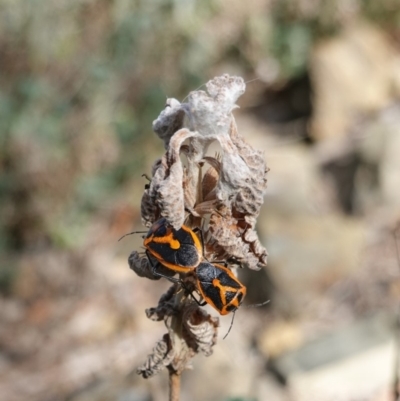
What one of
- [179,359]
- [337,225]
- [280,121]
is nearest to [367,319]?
[337,225]

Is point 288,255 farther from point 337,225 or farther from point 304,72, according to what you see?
point 304,72

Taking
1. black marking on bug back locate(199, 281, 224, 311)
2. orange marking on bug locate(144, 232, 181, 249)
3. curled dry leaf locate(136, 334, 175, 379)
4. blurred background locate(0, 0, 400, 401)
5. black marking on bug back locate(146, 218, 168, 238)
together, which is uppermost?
blurred background locate(0, 0, 400, 401)

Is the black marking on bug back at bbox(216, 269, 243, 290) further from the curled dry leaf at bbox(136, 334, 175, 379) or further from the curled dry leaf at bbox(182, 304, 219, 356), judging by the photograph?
the curled dry leaf at bbox(136, 334, 175, 379)

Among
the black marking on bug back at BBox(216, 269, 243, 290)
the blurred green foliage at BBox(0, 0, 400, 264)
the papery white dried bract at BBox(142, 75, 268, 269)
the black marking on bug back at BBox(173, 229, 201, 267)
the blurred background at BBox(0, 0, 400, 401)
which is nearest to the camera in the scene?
the papery white dried bract at BBox(142, 75, 268, 269)

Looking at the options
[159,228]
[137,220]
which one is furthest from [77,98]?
[159,228]

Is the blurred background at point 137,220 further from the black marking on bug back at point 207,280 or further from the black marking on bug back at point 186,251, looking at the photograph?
the black marking on bug back at point 186,251

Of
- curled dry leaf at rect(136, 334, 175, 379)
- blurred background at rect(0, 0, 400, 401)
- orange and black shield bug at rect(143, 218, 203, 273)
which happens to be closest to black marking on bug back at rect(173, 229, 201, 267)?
orange and black shield bug at rect(143, 218, 203, 273)

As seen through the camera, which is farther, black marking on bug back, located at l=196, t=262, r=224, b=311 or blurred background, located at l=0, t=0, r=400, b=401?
blurred background, located at l=0, t=0, r=400, b=401
